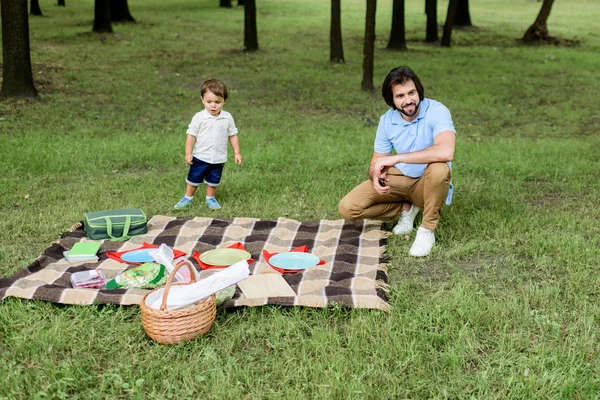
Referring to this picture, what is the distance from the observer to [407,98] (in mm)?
4836

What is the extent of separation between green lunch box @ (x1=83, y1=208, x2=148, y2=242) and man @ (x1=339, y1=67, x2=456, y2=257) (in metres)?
1.74

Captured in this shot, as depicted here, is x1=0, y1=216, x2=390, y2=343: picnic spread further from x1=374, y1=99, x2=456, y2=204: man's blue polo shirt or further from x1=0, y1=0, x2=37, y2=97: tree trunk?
x1=0, y1=0, x2=37, y2=97: tree trunk

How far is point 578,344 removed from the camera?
3516mm

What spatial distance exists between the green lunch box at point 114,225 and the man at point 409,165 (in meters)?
1.74

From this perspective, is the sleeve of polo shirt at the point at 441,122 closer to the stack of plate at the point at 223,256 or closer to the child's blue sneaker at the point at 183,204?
the stack of plate at the point at 223,256

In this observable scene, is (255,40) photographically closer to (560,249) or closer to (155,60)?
(155,60)

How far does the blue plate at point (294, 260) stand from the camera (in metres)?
4.61

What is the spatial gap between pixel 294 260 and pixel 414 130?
1.44 meters

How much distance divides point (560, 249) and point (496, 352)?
169 cm

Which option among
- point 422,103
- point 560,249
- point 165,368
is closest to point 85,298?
point 165,368

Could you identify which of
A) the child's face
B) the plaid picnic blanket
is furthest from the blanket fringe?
the child's face

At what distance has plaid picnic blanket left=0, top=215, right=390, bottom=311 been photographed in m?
3.97

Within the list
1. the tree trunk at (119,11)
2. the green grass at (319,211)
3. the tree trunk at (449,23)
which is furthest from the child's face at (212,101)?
the tree trunk at (119,11)

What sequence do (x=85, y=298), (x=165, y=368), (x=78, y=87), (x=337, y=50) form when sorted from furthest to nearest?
(x=337, y=50)
(x=78, y=87)
(x=85, y=298)
(x=165, y=368)
